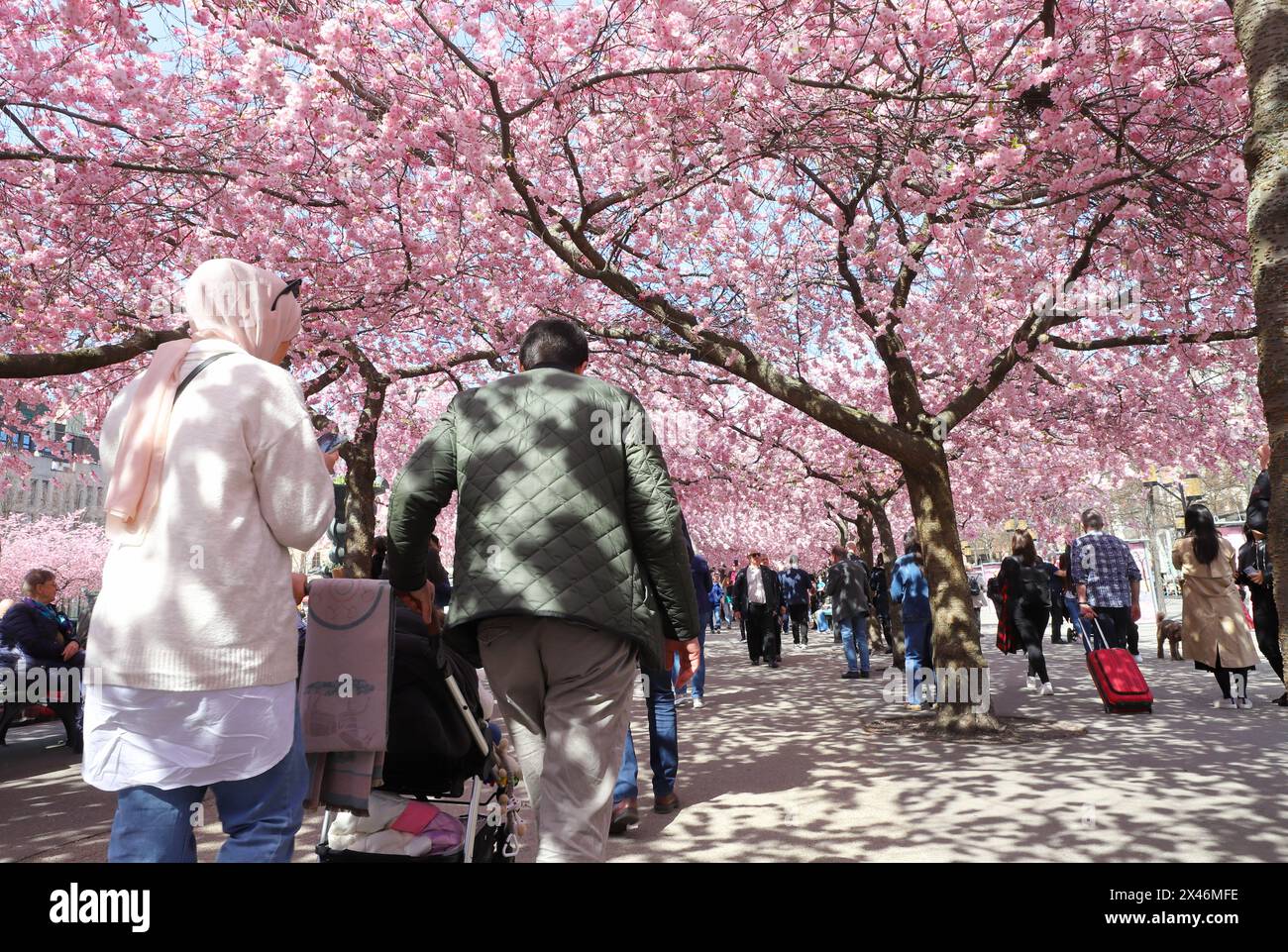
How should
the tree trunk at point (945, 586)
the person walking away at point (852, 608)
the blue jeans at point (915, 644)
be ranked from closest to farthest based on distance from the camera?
the tree trunk at point (945, 586) < the blue jeans at point (915, 644) < the person walking away at point (852, 608)

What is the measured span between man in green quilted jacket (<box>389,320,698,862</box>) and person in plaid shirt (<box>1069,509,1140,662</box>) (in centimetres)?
962

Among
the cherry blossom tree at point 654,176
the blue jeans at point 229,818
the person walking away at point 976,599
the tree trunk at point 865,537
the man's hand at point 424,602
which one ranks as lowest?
the person walking away at point 976,599

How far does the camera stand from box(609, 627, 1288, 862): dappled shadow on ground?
485cm

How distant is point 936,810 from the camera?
18.8 ft

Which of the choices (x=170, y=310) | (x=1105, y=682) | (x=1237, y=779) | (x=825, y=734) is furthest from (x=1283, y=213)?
(x=170, y=310)

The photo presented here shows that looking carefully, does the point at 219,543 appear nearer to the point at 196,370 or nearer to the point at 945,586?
the point at 196,370

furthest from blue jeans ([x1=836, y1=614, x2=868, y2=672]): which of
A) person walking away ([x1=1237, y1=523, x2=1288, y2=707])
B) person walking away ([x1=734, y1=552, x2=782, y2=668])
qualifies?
person walking away ([x1=1237, y1=523, x2=1288, y2=707])

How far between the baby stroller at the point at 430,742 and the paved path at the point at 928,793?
1229 millimetres

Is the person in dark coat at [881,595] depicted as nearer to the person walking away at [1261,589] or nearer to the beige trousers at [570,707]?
the person walking away at [1261,589]

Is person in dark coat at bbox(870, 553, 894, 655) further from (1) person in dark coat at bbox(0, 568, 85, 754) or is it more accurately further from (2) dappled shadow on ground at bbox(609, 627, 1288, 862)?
(1) person in dark coat at bbox(0, 568, 85, 754)

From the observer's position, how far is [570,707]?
2.91 meters

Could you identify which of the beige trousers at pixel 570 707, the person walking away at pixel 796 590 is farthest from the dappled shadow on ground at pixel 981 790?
the person walking away at pixel 796 590

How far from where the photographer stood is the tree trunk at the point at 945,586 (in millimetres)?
9320

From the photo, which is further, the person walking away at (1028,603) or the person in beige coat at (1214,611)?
the person walking away at (1028,603)
